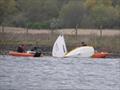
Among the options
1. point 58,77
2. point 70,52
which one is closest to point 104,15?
point 70,52

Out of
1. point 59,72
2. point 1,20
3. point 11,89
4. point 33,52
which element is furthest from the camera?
point 1,20

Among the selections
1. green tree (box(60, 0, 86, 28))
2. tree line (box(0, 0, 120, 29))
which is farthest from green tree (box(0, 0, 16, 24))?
green tree (box(60, 0, 86, 28))

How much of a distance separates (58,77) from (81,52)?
65.7ft

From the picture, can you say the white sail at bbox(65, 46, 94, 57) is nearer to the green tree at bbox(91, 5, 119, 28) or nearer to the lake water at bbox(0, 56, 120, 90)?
the lake water at bbox(0, 56, 120, 90)

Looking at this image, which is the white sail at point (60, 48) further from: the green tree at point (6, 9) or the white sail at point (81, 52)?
the green tree at point (6, 9)

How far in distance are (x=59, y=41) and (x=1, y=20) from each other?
1323 inches

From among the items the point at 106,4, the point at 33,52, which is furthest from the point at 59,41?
the point at 106,4

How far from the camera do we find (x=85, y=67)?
43.2 meters

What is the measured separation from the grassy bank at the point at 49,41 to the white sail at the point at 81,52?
170 inches

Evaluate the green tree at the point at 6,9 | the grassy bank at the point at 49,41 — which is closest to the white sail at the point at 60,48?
the grassy bank at the point at 49,41

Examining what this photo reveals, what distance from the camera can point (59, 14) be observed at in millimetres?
99250

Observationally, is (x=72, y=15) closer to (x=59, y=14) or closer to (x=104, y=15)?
(x=59, y=14)

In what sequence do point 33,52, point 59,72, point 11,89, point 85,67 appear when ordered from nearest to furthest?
point 11,89 < point 59,72 < point 85,67 < point 33,52

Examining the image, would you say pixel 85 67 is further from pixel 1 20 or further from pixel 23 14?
pixel 23 14
